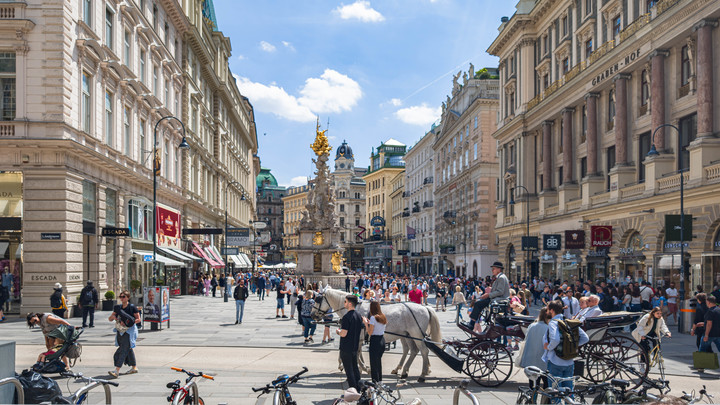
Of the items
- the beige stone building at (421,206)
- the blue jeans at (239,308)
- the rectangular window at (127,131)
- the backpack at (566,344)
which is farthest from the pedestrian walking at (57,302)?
the beige stone building at (421,206)

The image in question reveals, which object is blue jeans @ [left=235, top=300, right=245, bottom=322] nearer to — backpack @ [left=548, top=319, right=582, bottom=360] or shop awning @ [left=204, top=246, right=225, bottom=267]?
backpack @ [left=548, top=319, right=582, bottom=360]

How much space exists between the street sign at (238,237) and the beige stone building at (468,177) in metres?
24.8

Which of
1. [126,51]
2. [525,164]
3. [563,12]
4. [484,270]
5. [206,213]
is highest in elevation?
[563,12]

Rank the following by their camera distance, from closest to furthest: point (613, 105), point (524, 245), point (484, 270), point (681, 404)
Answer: point (681, 404) < point (613, 105) < point (524, 245) < point (484, 270)

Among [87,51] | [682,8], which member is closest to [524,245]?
[682,8]

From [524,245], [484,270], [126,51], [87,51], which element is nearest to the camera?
[87,51]

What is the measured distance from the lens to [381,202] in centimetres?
14462

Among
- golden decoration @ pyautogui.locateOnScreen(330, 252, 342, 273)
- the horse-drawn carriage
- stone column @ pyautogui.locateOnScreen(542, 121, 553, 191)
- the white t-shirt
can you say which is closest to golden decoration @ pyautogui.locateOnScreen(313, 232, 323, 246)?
golden decoration @ pyautogui.locateOnScreen(330, 252, 342, 273)

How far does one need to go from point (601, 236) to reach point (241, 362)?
26590mm

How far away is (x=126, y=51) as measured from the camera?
34844 millimetres

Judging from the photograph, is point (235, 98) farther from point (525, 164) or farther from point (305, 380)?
point (305, 380)

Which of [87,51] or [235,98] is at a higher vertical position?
[235,98]

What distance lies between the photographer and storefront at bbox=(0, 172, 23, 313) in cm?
2592

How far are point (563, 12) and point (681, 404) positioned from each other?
155 feet
